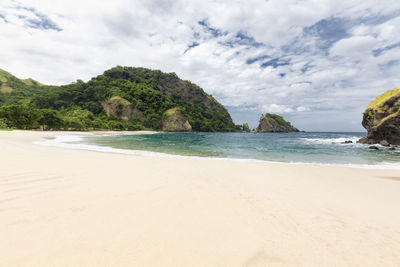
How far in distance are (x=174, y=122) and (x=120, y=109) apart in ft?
145

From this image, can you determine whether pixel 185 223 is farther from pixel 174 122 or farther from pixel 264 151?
pixel 174 122

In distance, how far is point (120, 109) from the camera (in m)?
134

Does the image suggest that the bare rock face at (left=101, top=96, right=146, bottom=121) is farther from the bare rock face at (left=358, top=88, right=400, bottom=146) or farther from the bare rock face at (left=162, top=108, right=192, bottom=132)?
the bare rock face at (left=358, top=88, right=400, bottom=146)

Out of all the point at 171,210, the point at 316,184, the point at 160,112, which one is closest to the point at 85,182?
the point at 171,210

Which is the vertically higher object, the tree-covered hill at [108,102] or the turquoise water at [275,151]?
the tree-covered hill at [108,102]

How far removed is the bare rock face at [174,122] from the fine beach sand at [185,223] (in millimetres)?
133428

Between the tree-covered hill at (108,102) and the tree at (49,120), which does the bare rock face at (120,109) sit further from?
the tree at (49,120)

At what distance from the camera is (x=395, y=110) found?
101 feet

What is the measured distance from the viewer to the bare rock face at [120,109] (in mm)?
134125

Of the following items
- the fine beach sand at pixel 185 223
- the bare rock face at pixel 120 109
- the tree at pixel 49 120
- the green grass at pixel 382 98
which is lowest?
the fine beach sand at pixel 185 223

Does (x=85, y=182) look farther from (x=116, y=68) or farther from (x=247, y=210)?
(x=116, y=68)

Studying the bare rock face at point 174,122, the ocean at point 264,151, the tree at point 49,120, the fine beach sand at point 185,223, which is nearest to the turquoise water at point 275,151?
the ocean at point 264,151

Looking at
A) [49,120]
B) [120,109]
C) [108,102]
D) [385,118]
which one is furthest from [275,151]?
[108,102]

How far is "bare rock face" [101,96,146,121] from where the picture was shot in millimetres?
134125
